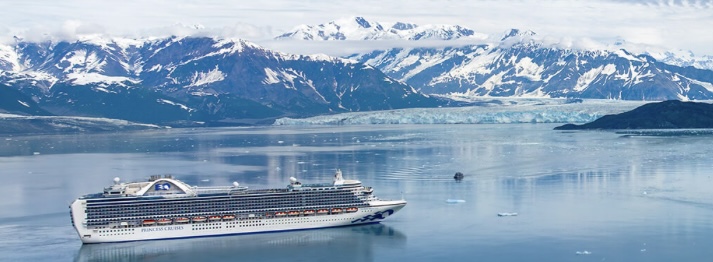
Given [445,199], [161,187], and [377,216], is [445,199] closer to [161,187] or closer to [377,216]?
[377,216]

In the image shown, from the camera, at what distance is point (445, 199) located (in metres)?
68.0

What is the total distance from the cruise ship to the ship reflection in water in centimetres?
58

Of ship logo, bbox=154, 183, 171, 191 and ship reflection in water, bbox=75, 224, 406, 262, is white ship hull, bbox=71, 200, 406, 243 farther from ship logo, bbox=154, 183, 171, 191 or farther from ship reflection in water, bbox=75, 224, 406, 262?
ship logo, bbox=154, 183, 171, 191

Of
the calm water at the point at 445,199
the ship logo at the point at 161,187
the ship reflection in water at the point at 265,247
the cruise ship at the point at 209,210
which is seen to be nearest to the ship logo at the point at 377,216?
the cruise ship at the point at 209,210

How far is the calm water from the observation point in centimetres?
4994

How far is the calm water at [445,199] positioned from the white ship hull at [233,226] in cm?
61

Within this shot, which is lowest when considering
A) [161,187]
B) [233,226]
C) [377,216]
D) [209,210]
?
[233,226]

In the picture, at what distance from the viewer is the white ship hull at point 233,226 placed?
173ft

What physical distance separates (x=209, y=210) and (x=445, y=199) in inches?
770

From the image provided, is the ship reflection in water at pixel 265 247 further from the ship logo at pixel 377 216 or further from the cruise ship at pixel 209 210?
the ship logo at pixel 377 216

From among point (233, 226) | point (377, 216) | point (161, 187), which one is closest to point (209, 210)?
point (233, 226)

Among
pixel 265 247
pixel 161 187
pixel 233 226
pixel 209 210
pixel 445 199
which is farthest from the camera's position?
pixel 445 199

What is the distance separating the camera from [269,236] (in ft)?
178

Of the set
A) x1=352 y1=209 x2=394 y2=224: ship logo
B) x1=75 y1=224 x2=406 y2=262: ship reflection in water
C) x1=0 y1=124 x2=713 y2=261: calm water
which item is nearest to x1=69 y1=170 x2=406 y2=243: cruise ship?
x1=352 y1=209 x2=394 y2=224: ship logo
